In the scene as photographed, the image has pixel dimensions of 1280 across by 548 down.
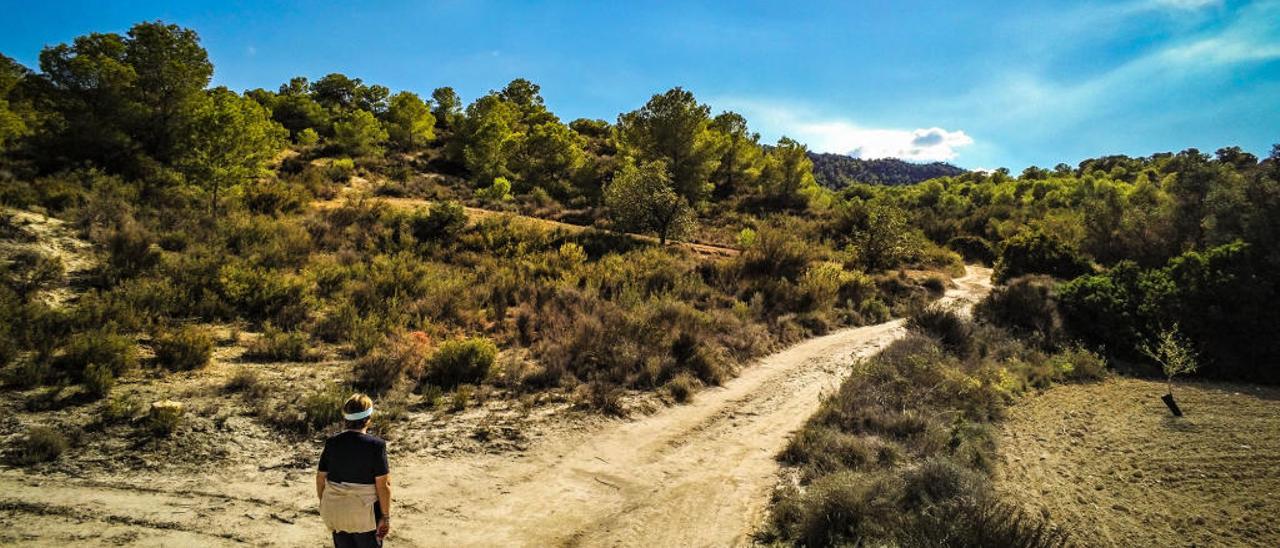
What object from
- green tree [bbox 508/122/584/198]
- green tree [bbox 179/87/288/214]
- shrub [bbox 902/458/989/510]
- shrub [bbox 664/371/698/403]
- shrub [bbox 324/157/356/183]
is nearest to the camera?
shrub [bbox 902/458/989/510]

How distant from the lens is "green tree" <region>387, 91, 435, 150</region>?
47.8m

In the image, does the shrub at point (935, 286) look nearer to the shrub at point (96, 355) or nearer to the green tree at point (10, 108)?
the shrub at point (96, 355)

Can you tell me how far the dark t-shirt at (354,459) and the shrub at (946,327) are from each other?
18028 millimetres

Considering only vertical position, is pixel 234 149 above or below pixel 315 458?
above

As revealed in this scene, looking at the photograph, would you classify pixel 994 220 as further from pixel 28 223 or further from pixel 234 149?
pixel 28 223

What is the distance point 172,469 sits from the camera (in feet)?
22.3

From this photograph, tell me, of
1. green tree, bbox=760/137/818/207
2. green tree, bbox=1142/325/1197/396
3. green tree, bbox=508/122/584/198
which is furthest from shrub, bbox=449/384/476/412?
green tree, bbox=760/137/818/207

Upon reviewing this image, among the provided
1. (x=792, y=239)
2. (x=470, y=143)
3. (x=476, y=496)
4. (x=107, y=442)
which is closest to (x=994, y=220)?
(x=792, y=239)

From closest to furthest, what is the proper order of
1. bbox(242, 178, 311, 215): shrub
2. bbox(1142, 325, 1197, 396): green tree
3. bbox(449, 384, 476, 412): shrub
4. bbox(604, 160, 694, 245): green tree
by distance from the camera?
bbox(449, 384, 476, 412): shrub
bbox(1142, 325, 1197, 396): green tree
bbox(242, 178, 311, 215): shrub
bbox(604, 160, 694, 245): green tree

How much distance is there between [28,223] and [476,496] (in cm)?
1525

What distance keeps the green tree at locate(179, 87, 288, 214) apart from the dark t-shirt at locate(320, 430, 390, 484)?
62.5ft

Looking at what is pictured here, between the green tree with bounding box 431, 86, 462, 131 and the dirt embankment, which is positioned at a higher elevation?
the green tree with bounding box 431, 86, 462, 131

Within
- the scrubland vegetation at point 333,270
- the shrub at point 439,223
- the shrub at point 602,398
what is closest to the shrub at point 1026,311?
the scrubland vegetation at point 333,270

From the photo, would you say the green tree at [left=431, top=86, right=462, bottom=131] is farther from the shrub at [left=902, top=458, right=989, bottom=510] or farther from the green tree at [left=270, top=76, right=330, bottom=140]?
the shrub at [left=902, top=458, right=989, bottom=510]
